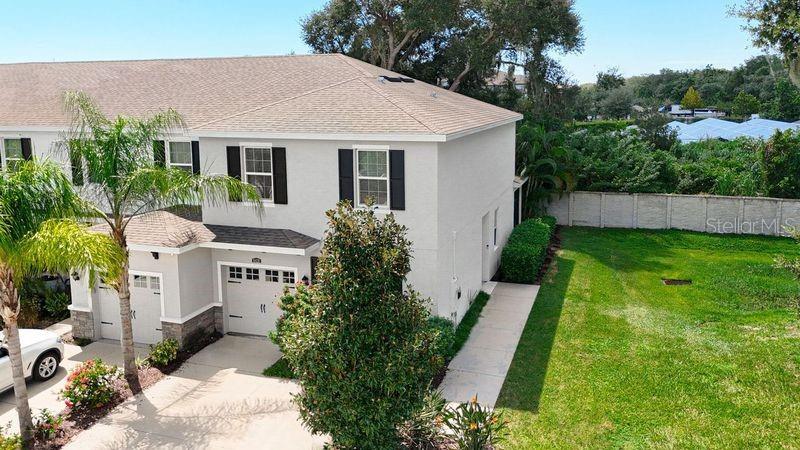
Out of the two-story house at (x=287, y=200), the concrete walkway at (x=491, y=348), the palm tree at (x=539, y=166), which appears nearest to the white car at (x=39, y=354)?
the two-story house at (x=287, y=200)

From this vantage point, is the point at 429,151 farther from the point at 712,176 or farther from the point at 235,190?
the point at 712,176

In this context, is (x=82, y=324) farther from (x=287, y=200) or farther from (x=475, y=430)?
(x=475, y=430)

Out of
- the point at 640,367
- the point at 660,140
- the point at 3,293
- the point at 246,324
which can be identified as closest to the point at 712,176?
the point at 660,140

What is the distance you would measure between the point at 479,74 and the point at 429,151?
26284 mm

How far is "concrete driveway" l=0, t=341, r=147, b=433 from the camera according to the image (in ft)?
38.2

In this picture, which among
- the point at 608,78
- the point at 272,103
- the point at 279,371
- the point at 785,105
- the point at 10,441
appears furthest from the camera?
the point at 785,105

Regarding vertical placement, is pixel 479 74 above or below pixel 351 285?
above

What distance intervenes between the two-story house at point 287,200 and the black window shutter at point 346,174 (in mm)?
25

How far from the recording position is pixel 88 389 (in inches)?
455

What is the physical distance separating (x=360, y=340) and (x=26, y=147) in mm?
15020

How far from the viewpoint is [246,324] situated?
15320 millimetres

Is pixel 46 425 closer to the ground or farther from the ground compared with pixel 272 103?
closer to the ground

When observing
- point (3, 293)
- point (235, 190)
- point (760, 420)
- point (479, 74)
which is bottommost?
point (760, 420)

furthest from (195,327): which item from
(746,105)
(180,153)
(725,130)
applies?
(746,105)
